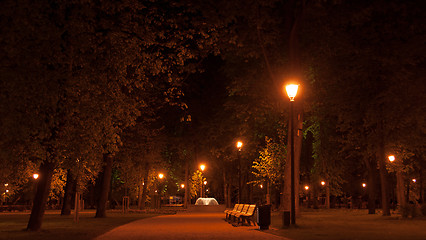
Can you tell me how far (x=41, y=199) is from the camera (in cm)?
1789

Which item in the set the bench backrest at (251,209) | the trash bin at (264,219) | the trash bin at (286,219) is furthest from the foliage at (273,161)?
the trash bin at (264,219)

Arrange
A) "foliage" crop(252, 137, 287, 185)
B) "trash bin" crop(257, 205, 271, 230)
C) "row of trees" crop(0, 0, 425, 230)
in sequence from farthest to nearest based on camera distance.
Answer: "foliage" crop(252, 137, 287, 185), "trash bin" crop(257, 205, 271, 230), "row of trees" crop(0, 0, 425, 230)

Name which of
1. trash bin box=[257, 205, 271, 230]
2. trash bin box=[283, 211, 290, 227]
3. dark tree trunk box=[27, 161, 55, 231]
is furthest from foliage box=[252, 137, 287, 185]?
dark tree trunk box=[27, 161, 55, 231]

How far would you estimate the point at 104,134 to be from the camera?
60.5 ft

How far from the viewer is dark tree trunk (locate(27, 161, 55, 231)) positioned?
58.1 feet

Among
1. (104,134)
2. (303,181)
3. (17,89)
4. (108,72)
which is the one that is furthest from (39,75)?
(303,181)

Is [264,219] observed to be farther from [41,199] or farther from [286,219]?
[41,199]

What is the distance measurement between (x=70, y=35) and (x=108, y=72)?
211 cm

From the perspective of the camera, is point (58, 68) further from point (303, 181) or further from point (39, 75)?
point (303, 181)

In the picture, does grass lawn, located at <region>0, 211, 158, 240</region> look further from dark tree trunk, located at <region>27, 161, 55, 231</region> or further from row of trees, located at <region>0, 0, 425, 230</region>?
row of trees, located at <region>0, 0, 425, 230</region>

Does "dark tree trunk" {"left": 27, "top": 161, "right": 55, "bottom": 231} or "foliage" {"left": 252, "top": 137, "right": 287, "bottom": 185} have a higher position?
"foliage" {"left": 252, "top": 137, "right": 287, "bottom": 185}

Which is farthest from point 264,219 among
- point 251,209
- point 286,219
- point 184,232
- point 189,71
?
point 189,71

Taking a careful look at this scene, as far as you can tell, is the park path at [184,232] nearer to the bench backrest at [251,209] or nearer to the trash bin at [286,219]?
the bench backrest at [251,209]

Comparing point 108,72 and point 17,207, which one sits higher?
point 108,72
